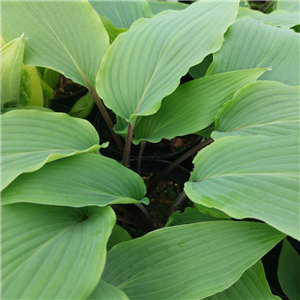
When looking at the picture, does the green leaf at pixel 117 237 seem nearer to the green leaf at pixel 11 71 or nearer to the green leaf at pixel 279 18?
the green leaf at pixel 11 71

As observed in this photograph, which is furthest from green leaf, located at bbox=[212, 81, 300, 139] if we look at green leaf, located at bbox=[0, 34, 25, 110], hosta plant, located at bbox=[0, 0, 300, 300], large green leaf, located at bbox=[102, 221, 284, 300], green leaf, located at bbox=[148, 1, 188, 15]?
green leaf, located at bbox=[148, 1, 188, 15]

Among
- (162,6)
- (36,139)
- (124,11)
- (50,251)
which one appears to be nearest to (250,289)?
(50,251)

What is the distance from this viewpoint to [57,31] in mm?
688

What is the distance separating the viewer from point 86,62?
2.36ft

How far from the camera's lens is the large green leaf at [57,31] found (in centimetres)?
67

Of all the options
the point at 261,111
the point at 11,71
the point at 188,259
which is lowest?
the point at 188,259

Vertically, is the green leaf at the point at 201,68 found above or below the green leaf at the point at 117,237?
above

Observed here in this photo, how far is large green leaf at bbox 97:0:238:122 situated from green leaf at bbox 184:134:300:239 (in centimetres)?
21

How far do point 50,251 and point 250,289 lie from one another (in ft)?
1.27

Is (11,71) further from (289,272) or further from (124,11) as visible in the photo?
(289,272)

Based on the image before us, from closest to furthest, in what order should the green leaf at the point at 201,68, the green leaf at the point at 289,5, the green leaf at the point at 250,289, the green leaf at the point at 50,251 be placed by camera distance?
the green leaf at the point at 50,251 → the green leaf at the point at 250,289 → the green leaf at the point at 201,68 → the green leaf at the point at 289,5

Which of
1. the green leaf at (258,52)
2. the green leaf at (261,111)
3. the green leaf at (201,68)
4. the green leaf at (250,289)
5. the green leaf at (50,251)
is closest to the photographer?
the green leaf at (50,251)

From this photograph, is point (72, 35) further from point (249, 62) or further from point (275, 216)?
point (275, 216)

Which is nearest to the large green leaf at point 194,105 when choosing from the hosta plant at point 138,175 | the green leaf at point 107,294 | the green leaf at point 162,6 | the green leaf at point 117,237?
the hosta plant at point 138,175
